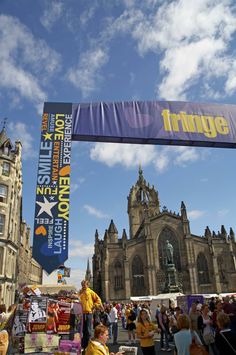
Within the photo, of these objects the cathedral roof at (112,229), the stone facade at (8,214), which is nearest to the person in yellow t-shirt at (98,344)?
the stone facade at (8,214)

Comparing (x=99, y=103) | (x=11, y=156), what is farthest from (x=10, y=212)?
(x=99, y=103)

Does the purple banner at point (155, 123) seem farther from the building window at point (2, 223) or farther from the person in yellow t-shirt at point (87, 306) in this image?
the building window at point (2, 223)

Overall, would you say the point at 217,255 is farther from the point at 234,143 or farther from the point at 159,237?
the point at 234,143

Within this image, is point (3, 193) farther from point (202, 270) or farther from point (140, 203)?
point (140, 203)

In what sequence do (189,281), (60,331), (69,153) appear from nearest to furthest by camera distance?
1. (60,331)
2. (69,153)
3. (189,281)

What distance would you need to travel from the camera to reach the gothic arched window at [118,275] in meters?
54.0

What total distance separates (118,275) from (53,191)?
47.3 m

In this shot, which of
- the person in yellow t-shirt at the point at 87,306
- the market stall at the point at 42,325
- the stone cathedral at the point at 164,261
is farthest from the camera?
the stone cathedral at the point at 164,261

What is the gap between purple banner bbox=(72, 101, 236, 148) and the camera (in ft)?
41.2

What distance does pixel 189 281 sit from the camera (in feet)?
174

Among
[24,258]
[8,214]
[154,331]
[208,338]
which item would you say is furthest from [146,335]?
[24,258]

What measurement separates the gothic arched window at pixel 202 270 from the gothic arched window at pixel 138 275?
399 inches

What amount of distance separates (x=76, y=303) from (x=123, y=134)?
7.27 meters

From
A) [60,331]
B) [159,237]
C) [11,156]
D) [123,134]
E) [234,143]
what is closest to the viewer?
[60,331]
